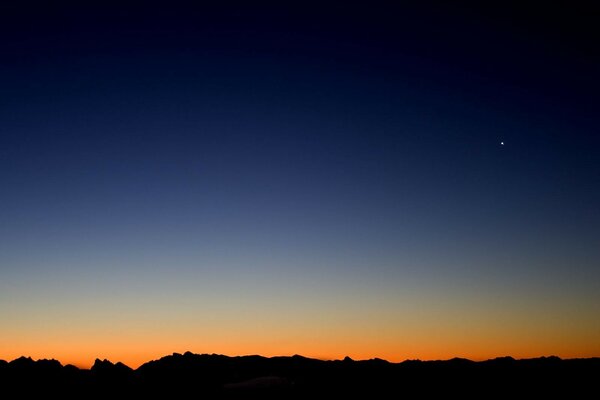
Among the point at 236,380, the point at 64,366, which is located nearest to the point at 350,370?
the point at 236,380

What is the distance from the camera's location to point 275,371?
203 ft

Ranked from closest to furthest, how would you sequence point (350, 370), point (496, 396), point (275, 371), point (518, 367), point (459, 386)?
1. point (496, 396)
2. point (459, 386)
3. point (518, 367)
4. point (350, 370)
5. point (275, 371)

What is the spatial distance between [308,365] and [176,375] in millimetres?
16202

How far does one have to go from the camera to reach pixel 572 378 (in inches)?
1865

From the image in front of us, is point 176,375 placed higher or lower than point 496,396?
higher

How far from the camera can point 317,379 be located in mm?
53062

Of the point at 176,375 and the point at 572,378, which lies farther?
the point at 176,375

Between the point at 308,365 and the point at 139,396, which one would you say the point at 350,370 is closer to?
the point at 308,365

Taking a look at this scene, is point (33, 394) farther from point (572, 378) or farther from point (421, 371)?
point (572, 378)

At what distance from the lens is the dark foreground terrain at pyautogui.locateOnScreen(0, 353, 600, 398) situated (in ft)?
150

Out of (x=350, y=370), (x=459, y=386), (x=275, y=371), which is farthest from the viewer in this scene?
(x=275, y=371)

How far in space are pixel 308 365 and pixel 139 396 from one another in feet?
73.9

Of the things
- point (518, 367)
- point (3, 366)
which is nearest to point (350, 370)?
point (518, 367)

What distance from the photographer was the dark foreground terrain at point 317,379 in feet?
150
